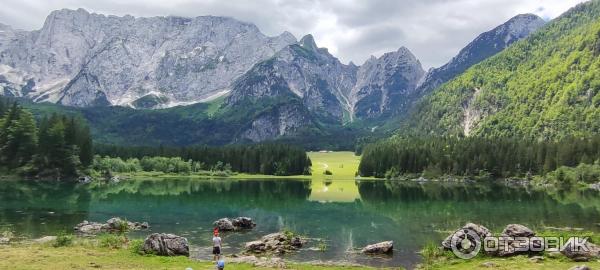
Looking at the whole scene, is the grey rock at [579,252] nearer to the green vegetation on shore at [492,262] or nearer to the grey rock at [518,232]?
the green vegetation on shore at [492,262]

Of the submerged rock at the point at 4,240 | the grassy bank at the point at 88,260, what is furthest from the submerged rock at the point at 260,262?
the submerged rock at the point at 4,240

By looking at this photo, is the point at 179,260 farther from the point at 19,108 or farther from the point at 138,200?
the point at 19,108

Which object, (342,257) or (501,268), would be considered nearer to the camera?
(501,268)

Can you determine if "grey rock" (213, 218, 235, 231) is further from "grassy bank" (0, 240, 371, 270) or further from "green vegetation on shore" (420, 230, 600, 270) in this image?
"green vegetation on shore" (420, 230, 600, 270)

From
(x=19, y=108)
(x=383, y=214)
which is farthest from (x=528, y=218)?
(x=19, y=108)

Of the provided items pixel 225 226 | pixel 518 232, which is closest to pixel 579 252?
pixel 518 232

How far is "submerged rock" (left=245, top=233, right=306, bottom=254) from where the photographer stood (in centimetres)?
5434

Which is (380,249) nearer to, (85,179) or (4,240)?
(4,240)

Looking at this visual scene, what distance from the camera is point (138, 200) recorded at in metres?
119

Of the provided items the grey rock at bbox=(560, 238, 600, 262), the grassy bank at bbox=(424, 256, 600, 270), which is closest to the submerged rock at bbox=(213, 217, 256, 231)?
the grassy bank at bbox=(424, 256, 600, 270)

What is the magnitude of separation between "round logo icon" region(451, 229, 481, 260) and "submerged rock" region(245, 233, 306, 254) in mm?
17449

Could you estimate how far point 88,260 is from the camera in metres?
41.8

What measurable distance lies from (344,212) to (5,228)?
59.1 metres

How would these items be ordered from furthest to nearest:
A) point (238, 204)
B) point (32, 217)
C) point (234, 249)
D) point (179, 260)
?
point (238, 204)
point (32, 217)
point (234, 249)
point (179, 260)
